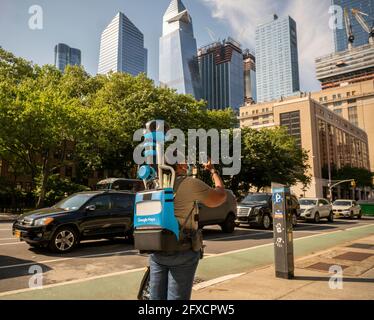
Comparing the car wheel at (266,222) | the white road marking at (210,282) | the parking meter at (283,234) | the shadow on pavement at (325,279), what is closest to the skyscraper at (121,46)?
the car wheel at (266,222)

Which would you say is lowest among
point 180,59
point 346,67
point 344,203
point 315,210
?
point 315,210

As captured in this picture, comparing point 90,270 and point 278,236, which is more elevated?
point 278,236

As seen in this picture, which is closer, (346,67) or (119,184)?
(119,184)

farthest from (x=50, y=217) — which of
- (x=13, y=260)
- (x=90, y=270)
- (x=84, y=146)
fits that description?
(x=84, y=146)

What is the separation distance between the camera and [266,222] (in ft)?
55.4

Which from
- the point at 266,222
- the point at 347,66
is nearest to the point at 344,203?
the point at 266,222

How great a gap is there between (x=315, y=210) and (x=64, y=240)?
56.8 feet

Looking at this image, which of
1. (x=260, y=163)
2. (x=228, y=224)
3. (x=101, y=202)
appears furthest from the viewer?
(x=260, y=163)

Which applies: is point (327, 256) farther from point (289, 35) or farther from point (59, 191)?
point (289, 35)

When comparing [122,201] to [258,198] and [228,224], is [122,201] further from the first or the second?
[258,198]

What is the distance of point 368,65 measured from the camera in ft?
560

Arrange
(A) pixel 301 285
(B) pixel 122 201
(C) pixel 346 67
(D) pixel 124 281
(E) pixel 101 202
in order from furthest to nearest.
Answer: (C) pixel 346 67 < (B) pixel 122 201 < (E) pixel 101 202 < (D) pixel 124 281 < (A) pixel 301 285

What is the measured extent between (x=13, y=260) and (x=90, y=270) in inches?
85.3

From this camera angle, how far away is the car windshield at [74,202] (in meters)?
9.88
